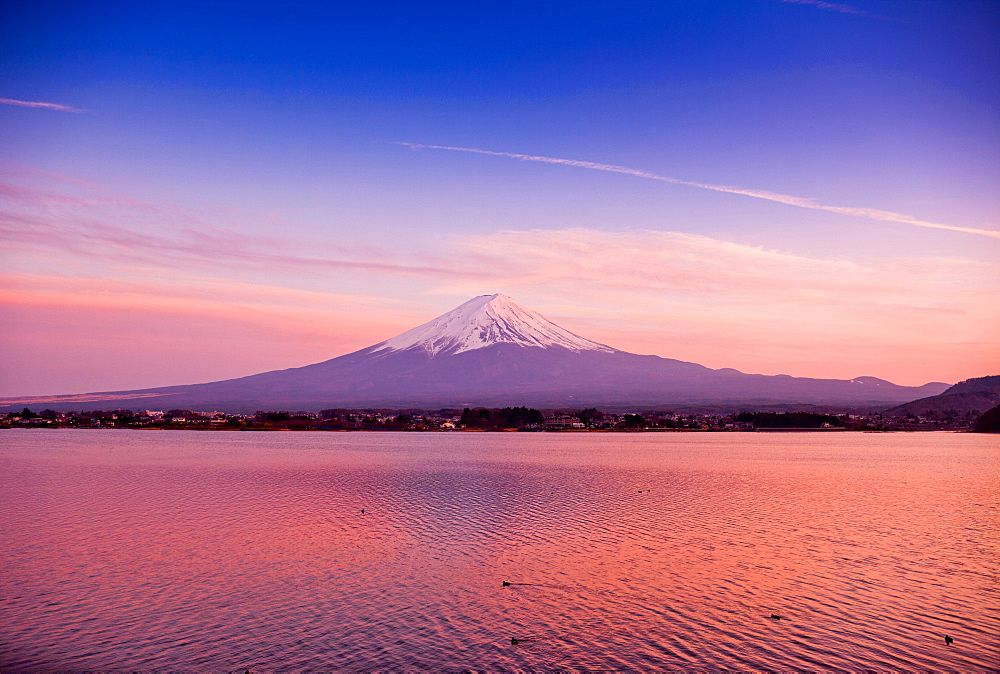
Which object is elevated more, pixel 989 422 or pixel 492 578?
pixel 989 422

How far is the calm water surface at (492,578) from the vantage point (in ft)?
56.2

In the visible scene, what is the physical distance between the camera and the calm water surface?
17.1 metres

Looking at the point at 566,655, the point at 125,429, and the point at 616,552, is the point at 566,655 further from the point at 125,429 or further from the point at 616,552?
the point at 125,429

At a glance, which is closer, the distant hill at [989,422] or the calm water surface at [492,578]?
the calm water surface at [492,578]

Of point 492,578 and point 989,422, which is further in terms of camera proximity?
point 989,422

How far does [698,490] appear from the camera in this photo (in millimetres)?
52469

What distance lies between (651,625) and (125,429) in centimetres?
20280

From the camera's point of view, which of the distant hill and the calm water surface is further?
the distant hill

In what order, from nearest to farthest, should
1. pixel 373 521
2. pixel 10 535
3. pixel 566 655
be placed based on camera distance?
pixel 566 655 < pixel 10 535 < pixel 373 521

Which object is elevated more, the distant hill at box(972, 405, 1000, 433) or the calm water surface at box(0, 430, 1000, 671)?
the distant hill at box(972, 405, 1000, 433)

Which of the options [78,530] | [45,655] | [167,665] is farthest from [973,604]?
[78,530]

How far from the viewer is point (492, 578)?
24109 mm

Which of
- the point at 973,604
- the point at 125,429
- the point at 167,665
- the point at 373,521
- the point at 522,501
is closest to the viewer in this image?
the point at 167,665

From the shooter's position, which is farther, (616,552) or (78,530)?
(78,530)
